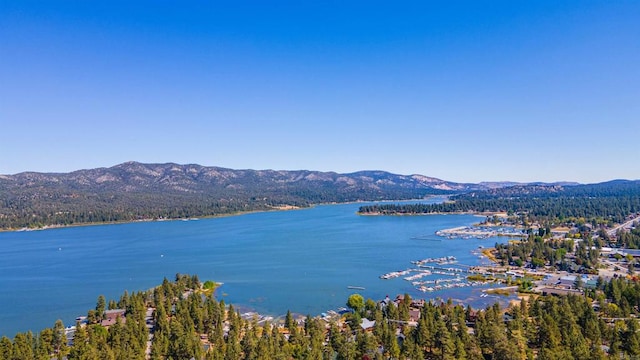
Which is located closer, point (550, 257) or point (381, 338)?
point (381, 338)

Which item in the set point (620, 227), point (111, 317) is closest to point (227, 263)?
point (111, 317)

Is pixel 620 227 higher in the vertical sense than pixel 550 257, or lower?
higher

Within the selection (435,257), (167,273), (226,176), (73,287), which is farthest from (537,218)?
(226,176)

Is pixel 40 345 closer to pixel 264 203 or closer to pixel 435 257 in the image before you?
pixel 435 257

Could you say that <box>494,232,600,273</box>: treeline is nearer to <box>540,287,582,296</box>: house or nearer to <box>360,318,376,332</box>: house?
<box>540,287,582,296</box>: house

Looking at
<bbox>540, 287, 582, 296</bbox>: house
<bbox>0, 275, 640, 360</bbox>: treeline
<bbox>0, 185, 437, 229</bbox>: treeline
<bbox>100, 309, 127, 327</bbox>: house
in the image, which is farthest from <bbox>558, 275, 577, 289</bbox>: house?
<bbox>0, 185, 437, 229</bbox>: treeline

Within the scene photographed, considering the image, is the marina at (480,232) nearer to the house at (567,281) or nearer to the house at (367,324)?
the house at (567,281)

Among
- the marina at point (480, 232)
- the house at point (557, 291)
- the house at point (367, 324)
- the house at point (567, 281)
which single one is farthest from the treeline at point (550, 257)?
the house at point (367, 324)

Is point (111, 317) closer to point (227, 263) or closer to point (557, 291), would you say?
point (227, 263)
